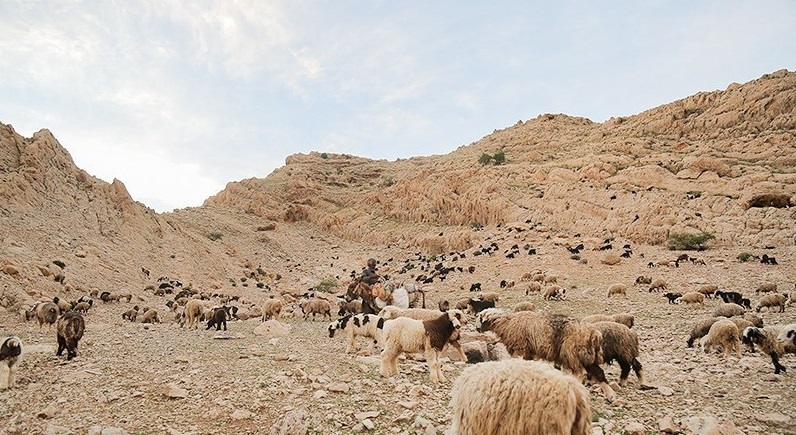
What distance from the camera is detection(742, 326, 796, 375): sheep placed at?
349 inches

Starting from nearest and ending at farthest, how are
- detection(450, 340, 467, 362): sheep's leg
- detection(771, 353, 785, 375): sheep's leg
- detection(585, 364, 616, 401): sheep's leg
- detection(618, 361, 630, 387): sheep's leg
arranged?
1. detection(585, 364, 616, 401): sheep's leg
2. detection(618, 361, 630, 387): sheep's leg
3. detection(771, 353, 785, 375): sheep's leg
4. detection(450, 340, 467, 362): sheep's leg

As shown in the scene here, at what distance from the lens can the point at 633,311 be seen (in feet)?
60.5

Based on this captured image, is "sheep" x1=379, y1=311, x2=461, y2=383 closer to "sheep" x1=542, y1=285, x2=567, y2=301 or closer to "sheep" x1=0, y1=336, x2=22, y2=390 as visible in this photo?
"sheep" x1=0, y1=336, x2=22, y2=390

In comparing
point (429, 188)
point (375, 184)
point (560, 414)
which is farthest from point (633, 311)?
point (375, 184)

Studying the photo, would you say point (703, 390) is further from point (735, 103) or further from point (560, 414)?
point (735, 103)

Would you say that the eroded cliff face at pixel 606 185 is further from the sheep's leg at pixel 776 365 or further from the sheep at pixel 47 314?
the sheep at pixel 47 314

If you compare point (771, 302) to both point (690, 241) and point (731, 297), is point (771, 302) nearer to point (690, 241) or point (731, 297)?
point (731, 297)

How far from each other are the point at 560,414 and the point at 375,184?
88.5 metres

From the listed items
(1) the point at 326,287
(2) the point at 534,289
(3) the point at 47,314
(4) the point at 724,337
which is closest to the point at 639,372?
(4) the point at 724,337

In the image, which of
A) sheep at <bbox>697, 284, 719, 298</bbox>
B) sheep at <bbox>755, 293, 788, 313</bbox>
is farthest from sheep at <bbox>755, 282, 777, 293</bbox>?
sheep at <bbox>755, 293, 788, 313</bbox>

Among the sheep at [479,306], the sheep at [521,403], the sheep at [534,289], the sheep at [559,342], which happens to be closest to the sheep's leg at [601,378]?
the sheep at [559,342]

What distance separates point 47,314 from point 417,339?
14288 millimetres

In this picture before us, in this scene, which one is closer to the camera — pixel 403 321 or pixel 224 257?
pixel 403 321

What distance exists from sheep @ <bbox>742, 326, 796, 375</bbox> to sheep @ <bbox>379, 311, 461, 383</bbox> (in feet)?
21.4
